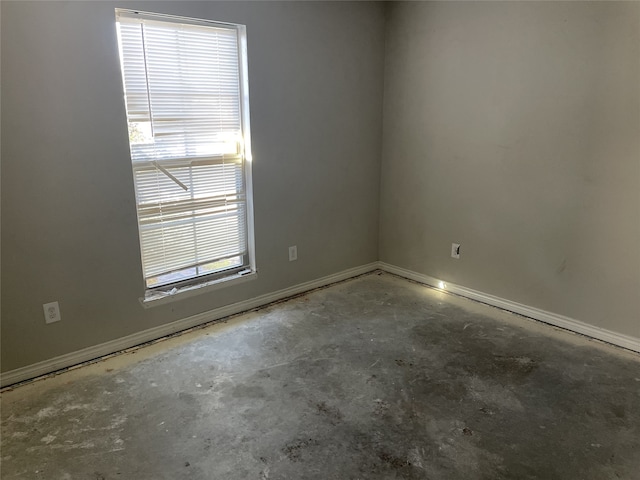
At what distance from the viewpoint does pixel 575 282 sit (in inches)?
110

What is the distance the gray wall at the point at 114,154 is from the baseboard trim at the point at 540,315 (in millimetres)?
831

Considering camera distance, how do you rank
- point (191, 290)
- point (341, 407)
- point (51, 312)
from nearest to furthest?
point (341, 407) < point (51, 312) < point (191, 290)

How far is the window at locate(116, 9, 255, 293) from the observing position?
2488mm

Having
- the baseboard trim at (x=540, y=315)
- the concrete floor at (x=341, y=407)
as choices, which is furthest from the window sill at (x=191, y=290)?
the baseboard trim at (x=540, y=315)

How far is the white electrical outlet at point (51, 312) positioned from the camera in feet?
7.73

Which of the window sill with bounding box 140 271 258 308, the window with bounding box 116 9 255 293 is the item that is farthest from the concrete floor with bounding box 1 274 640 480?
the window with bounding box 116 9 255 293

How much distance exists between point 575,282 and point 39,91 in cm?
323

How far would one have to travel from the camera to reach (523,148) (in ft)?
9.52

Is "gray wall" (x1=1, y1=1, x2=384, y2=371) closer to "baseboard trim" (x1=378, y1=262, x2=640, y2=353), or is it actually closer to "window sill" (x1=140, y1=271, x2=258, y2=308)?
"window sill" (x1=140, y1=271, x2=258, y2=308)

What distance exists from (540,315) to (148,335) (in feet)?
8.51

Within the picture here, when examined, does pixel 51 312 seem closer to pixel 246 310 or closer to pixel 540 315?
pixel 246 310

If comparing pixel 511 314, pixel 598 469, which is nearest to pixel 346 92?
pixel 511 314

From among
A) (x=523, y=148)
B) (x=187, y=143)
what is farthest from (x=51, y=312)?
(x=523, y=148)

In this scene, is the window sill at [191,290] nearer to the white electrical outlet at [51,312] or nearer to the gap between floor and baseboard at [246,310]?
the gap between floor and baseboard at [246,310]
